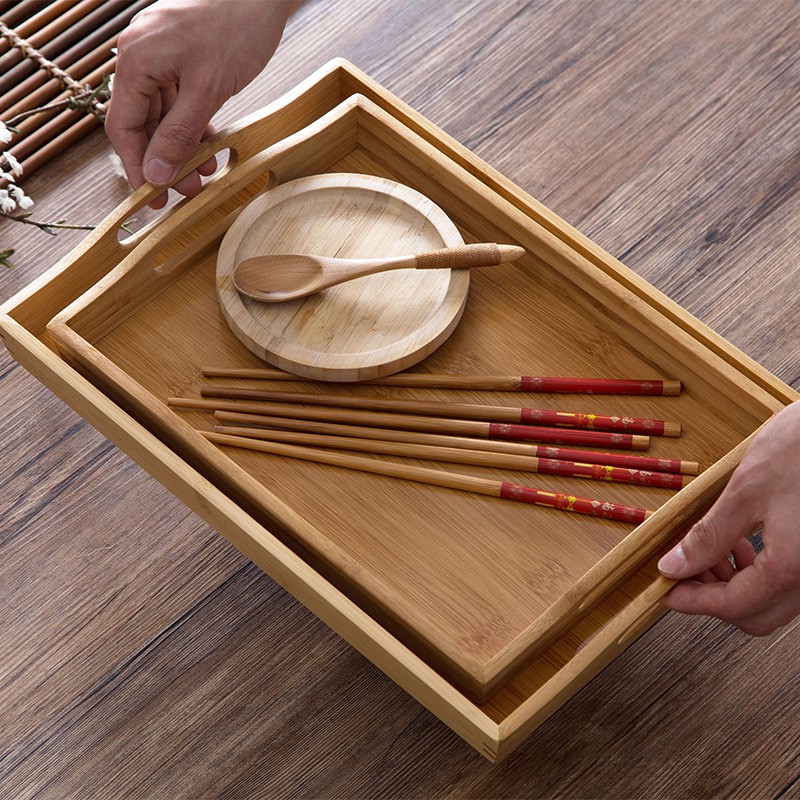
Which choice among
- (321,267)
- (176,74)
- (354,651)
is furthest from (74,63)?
(354,651)

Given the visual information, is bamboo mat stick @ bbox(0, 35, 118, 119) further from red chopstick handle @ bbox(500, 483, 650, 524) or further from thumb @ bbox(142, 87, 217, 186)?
red chopstick handle @ bbox(500, 483, 650, 524)

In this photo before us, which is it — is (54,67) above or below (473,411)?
above

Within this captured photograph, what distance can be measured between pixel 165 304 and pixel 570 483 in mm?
414

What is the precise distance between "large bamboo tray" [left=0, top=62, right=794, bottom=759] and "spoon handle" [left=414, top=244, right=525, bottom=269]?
4 centimetres

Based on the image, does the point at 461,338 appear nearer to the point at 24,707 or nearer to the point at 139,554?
the point at 139,554

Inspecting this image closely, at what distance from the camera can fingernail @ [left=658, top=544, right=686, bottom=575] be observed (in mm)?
870

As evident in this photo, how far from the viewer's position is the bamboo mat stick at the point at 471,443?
37.3 inches

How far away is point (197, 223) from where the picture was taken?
1104 millimetres

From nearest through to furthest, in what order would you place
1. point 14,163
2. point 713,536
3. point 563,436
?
point 713,536 → point 563,436 → point 14,163

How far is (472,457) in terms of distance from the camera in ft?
3.12

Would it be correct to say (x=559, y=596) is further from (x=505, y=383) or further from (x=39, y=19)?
(x=39, y=19)

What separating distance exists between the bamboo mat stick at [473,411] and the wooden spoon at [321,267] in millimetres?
91

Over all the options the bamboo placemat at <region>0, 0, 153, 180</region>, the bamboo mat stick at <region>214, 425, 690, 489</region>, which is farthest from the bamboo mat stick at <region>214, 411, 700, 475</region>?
the bamboo placemat at <region>0, 0, 153, 180</region>

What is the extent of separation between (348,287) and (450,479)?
0.21 metres
